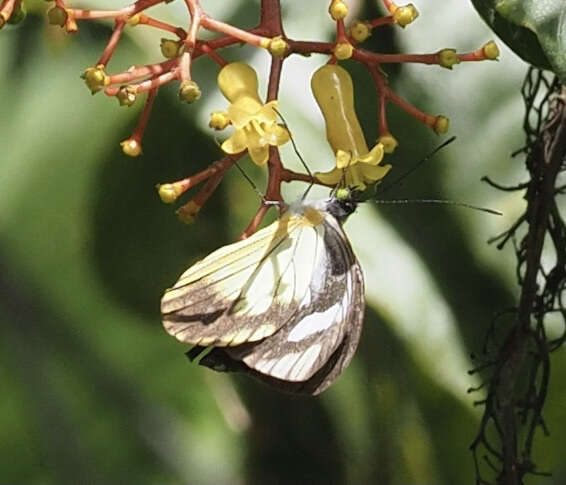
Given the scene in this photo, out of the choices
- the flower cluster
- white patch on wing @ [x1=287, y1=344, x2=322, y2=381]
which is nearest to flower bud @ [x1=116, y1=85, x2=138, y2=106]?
the flower cluster

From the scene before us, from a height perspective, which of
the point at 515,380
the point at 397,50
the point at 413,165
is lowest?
the point at 515,380

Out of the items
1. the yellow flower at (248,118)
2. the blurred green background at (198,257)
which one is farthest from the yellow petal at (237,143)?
the blurred green background at (198,257)

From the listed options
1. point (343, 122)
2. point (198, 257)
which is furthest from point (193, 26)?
point (198, 257)

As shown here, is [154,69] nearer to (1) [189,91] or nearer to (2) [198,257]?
(1) [189,91]

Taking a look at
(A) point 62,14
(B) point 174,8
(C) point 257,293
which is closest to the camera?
(A) point 62,14

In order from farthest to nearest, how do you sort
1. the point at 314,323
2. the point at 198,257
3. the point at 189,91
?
the point at 198,257 < the point at 314,323 < the point at 189,91

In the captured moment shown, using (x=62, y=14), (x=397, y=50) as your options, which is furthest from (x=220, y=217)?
(x=62, y=14)

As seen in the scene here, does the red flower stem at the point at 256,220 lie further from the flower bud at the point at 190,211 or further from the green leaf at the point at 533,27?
the green leaf at the point at 533,27

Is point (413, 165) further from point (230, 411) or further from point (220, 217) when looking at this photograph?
point (230, 411)
